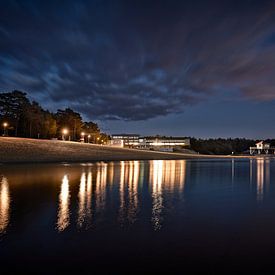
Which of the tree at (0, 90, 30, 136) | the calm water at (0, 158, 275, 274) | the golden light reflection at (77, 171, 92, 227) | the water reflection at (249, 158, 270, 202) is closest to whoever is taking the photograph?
the calm water at (0, 158, 275, 274)

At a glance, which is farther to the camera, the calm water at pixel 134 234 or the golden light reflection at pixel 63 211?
the golden light reflection at pixel 63 211

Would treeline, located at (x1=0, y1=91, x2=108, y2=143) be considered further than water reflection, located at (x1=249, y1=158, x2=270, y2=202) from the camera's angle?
Yes

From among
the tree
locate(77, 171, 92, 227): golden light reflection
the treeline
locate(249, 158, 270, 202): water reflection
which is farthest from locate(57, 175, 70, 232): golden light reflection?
the tree

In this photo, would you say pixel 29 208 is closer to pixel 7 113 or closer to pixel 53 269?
pixel 53 269

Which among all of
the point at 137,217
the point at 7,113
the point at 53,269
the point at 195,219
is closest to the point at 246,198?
the point at 195,219

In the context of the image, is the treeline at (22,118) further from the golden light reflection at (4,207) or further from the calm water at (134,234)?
the calm water at (134,234)

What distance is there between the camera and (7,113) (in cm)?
10069

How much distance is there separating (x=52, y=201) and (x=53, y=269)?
8.75m

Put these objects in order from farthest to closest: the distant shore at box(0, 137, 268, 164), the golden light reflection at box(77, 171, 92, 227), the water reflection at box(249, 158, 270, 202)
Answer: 1. the distant shore at box(0, 137, 268, 164)
2. the water reflection at box(249, 158, 270, 202)
3. the golden light reflection at box(77, 171, 92, 227)

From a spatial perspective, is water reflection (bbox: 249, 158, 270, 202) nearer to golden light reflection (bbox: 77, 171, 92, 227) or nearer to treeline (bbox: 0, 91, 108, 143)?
golden light reflection (bbox: 77, 171, 92, 227)

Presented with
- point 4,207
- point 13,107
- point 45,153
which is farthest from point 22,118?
point 4,207

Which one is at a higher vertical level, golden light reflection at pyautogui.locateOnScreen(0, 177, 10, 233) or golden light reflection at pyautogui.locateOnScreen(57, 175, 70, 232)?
golden light reflection at pyautogui.locateOnScreen(0, 177, 10, 233)

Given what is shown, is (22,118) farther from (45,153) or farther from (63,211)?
(63,211)

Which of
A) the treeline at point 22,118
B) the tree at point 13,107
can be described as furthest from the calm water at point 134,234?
the tree at point 13,107
